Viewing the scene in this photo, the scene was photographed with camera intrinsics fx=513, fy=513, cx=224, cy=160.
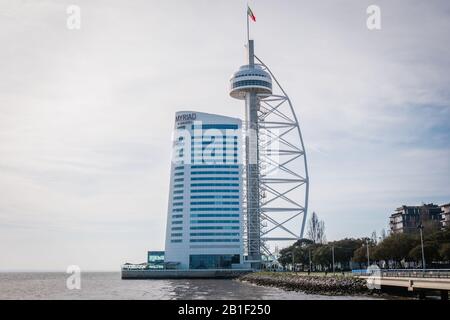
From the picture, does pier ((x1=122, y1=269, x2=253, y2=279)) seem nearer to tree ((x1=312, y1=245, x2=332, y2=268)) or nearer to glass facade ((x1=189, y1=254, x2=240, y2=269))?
glass facade ((x1=189, y1=254, x2=240, y2=269))

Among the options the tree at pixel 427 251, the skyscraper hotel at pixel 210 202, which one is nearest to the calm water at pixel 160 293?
the tree at pixel 427 251

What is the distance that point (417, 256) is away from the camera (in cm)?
10331

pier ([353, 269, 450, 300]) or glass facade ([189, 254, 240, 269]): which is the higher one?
pier ([353, 269, 450, 300])

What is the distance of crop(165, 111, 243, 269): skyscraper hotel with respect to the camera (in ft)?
630

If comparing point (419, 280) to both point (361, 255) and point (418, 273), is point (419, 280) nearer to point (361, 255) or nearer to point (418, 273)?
point (418, 273)

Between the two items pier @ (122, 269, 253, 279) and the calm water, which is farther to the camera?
pier @ (122, 269, 253, 279)

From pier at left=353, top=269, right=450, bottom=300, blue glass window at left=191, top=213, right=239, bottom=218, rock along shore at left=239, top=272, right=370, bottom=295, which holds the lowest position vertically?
rock along shore at left=239, top=272, right=370, bottom=295

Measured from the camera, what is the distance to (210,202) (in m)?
195

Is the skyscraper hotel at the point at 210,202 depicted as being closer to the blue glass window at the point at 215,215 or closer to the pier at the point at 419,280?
the blue glass window at the point at 215,215

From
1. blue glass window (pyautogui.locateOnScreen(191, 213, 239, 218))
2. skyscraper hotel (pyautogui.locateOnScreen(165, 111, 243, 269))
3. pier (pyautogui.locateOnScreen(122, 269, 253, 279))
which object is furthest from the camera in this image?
blue glass window (pyautogui.locateOnScreen(191, 213, 239, 218))

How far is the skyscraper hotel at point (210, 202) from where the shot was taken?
192125 millimetres

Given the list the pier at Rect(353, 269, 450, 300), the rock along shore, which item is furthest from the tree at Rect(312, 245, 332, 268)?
the pier at Rect(353, 269, 450, 300)
